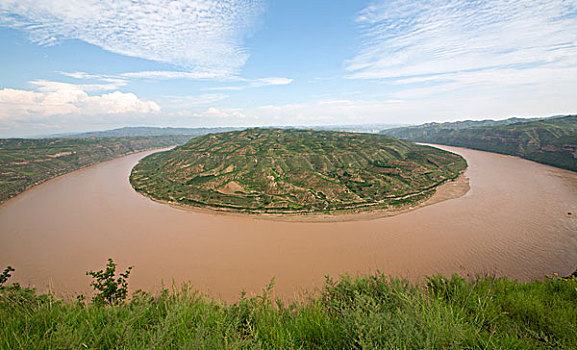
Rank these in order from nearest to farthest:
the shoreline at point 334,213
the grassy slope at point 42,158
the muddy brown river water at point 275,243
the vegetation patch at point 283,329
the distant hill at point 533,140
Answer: the vegetation patch at point 283,329, the muddy brown river water at point 275,243, the shoreline at point 334,213, the grassy slope at point 42,158, the distant hill at point 533,140

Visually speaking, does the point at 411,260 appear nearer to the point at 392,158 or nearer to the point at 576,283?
the point at 576,283

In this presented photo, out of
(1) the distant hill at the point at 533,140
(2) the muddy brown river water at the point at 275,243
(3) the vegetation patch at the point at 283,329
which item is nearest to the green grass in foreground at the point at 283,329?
(3) the vegetation patch at the point at 283,329

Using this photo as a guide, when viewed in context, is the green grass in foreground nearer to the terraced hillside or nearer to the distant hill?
the terraced hillside

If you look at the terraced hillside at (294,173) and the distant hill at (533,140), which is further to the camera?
the distant hill at (533,140)

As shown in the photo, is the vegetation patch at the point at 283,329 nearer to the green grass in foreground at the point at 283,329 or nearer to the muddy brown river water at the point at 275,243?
the green grass in foreground at the point at 283,329

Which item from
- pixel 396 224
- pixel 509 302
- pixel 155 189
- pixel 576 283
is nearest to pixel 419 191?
pixel 396 224

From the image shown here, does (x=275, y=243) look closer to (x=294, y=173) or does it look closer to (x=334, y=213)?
(x=334, y=213)

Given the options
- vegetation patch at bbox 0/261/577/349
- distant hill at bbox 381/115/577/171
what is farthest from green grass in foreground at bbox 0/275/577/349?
distant hill at bbox 381/115/577/171

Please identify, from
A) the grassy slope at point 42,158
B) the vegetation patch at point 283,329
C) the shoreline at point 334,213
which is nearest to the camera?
the vegetation patch at point 283,329
